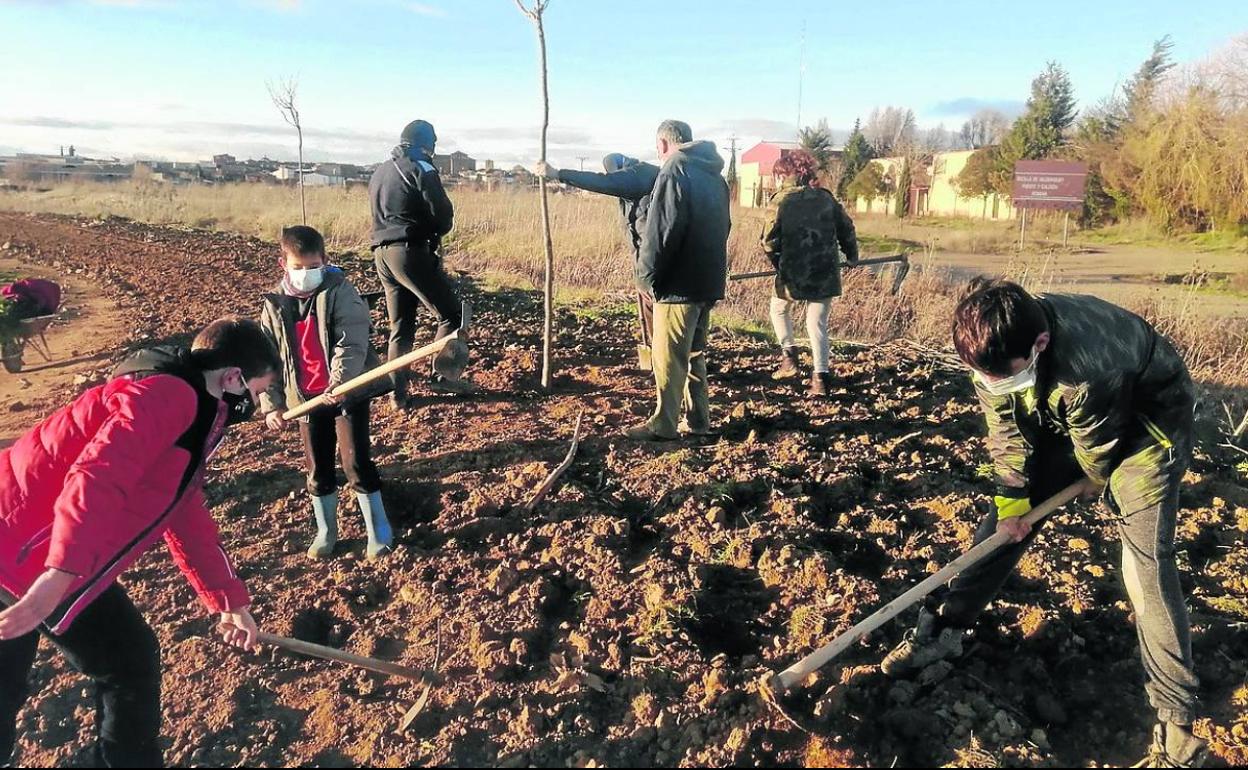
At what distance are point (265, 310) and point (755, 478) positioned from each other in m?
2.39

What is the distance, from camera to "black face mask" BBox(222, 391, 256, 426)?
210 cm

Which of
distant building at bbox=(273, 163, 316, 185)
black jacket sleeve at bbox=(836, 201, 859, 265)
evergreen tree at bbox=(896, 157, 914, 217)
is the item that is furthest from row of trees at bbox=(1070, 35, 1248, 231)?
distant building at bbox=(273, 163, 316, 185)

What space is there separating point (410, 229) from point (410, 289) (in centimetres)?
37

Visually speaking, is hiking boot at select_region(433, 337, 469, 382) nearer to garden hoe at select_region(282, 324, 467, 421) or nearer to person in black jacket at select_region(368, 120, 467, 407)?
garden hoe at select_region(282, 324, 467, 421)

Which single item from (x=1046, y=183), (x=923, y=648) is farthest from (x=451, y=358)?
(x=1046, y=183)

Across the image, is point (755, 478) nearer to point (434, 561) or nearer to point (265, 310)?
point (434, 561)

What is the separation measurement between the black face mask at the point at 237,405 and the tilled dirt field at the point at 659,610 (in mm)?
1091

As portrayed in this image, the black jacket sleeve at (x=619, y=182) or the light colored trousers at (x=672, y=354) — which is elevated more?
the black jacket sleeve at (x=619, y=182)

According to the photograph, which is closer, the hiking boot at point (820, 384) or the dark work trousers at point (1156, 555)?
the dark work trousers at point (1156, 555)

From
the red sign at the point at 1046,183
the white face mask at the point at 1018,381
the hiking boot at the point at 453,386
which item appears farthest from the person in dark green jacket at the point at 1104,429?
the red sign at the point at 1046,183

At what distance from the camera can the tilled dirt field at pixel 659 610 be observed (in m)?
2.49

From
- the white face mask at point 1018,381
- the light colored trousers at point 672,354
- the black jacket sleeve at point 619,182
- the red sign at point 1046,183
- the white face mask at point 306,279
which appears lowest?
the light colored trousers at point 672,354

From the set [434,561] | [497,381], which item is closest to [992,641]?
[434,561]

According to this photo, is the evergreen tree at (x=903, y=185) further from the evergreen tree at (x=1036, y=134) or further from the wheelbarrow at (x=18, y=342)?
the wheelbarrow at (x=18, y=342)
